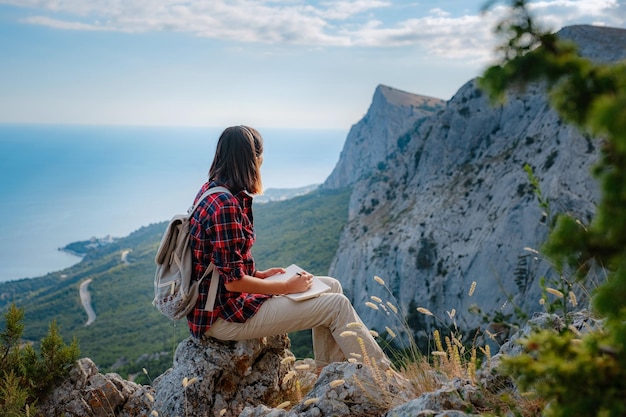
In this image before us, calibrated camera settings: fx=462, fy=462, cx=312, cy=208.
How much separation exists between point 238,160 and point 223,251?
104 cm

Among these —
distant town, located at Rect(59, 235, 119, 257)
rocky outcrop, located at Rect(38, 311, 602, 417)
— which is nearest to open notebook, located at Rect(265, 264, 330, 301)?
rocky outcrop, located at Rect(38, 311, 602, 417)

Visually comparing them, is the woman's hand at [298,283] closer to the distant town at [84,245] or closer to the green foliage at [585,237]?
the green foliage at [585,237]

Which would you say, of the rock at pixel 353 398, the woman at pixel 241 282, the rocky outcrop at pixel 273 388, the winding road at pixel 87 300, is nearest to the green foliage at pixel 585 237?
the rocky outcrop at pixel 273 388

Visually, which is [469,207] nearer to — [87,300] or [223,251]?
[223,251]

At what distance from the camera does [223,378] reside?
18.0ft

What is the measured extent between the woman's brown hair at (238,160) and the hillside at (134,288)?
4196 cm

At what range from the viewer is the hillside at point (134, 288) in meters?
70.5

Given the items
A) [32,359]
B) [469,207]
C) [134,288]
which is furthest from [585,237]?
[134,288]

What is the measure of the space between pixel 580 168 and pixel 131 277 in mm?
106556

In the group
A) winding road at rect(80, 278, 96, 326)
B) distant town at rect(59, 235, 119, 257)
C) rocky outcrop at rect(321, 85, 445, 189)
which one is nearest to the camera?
winding road at rect(80, 278, 96, 326)

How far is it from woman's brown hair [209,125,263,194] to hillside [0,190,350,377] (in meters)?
42.0

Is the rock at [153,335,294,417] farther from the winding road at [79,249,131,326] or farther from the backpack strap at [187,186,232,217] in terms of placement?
the winding road at [79,249,131,326]

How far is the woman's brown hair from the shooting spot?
5094 millimetres

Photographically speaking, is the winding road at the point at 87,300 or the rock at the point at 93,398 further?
the winding road at the point at 87,300
